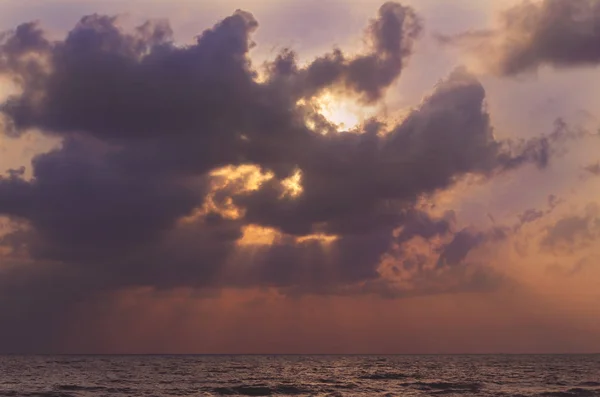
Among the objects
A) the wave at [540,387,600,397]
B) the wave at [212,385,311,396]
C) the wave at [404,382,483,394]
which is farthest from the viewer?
the wave at [404,382,483,394]

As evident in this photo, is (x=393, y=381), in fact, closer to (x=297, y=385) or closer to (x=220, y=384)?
(x=297, y=385)

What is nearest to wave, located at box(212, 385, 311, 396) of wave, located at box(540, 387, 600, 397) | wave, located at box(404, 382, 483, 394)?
wave, located at box(404, 382, 483, 394)

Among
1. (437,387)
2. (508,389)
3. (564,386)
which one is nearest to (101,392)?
(437,387)

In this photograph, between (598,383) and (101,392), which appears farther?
(598,383)

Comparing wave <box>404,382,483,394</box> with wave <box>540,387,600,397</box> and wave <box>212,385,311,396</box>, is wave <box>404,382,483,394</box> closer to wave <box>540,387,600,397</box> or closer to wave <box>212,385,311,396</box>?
wave <box>540,387,600,397</box>

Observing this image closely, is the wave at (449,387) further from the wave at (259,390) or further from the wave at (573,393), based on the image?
the wave at (259,390)

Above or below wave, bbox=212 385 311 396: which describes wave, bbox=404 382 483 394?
above

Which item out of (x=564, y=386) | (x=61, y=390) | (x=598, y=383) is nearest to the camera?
(x=61, y=390)

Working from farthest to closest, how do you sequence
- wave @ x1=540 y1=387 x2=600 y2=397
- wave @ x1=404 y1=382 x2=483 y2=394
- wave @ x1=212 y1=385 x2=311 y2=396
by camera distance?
wave @ x1=404 y1=382 x2=483 y2=394, wave @ x1=212 y1=385 x2=311 y2=396, wave @ x1=540 y1=387 x2=600 y2=397

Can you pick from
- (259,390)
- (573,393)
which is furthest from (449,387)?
(259,390)

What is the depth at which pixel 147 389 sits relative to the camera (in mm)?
76625

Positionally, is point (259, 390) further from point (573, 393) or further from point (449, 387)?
point (573, 393)

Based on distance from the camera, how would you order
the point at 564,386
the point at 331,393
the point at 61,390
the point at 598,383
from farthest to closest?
the point at 598,383, the point at 564,386, the point at 61,390, the point at 331,393

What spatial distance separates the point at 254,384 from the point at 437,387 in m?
25.4
